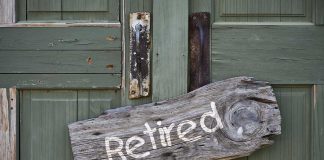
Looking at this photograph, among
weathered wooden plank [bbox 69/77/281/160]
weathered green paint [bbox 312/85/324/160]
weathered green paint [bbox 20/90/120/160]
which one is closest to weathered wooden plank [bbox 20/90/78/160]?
weathered green paint [bbox 20/90/120/160]

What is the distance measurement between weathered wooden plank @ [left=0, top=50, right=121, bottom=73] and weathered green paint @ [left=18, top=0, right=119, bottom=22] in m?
0.15

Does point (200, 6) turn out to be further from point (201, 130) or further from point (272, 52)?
point (201, 130)

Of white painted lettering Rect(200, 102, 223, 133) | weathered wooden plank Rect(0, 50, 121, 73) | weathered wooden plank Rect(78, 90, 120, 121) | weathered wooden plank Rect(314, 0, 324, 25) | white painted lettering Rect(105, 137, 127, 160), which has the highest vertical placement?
weathered wooden plank Rect(314, 0, 324, 25)

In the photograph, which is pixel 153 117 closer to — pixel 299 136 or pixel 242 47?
pixel 242 47

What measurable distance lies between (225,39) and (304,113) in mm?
457

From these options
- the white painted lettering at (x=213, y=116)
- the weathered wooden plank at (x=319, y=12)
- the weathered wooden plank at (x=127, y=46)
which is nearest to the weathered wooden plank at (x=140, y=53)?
the weathered wooden plank at (x=127, y=46)

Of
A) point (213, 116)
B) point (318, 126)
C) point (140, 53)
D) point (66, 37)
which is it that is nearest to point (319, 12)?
point (318, 126)

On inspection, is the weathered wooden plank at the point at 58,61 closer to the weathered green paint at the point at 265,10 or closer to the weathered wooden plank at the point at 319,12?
the weathered green paint at the point at 265,10

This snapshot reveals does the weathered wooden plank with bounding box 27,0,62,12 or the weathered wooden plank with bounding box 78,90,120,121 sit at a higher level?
the weathered wooden plank with bounding box 27,0,62,12

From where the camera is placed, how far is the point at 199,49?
220 centimetres

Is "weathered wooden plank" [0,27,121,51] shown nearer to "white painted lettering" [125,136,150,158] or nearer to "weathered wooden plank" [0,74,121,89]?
"weathered wooden plank" [0,74,121,89]

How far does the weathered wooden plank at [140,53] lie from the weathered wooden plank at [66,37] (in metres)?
0.07

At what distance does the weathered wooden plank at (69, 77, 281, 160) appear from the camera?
2.12m

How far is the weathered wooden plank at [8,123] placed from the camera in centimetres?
221
